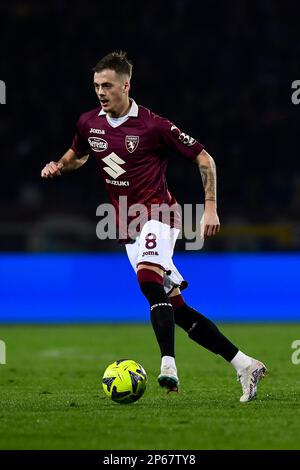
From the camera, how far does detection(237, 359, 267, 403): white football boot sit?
264 inches

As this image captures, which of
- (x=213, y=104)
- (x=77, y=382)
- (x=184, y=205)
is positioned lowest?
(x=77, y=382)

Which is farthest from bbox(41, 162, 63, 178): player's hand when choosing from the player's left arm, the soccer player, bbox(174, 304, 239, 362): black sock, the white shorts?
bbox(174, 304, 239, 362): black sock

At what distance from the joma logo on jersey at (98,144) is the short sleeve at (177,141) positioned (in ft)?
1.36

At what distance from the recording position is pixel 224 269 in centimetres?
1606

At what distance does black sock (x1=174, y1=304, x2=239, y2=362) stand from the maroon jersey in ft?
2.20

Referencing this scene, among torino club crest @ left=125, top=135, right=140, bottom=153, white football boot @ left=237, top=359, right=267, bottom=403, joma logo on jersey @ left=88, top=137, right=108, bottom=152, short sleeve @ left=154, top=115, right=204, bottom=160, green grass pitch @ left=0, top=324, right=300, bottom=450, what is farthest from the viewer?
joma logo on jersey @ left=88, top=137, right=108, bottom=152

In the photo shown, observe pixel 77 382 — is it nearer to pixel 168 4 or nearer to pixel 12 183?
pixel 12 183

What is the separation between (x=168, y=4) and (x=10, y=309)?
9.56m

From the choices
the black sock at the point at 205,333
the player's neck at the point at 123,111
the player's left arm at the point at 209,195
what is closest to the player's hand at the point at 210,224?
the player's left arm at the point at 209,195

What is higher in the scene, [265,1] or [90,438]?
[265,1]

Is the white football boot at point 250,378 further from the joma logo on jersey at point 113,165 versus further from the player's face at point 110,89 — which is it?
the player's face at point 110,89

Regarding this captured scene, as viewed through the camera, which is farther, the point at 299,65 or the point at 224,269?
the point at 299,65

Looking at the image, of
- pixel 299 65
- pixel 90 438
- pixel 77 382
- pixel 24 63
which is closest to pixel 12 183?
pixel 24 63

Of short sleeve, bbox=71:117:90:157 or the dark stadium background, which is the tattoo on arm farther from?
the dark stadium background
